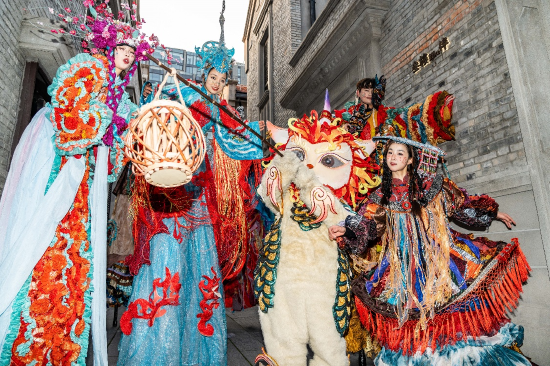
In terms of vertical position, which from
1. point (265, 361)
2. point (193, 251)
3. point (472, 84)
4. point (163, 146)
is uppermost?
point (472, 84)

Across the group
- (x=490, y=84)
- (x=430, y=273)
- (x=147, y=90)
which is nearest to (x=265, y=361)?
(x=430, y=273)

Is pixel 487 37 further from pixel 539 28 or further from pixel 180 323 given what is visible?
pixel 180 323

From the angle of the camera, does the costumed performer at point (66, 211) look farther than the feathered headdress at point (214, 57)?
No

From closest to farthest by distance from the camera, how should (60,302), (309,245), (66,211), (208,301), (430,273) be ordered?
(60,302) → (66,211) → (430,273) → (309,245) → (208,301)

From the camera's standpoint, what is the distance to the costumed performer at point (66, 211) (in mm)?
1860

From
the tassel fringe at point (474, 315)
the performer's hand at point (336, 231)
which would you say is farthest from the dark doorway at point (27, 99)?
the tassel fringe at point (474, 315)

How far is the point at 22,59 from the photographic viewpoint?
372 centimetres

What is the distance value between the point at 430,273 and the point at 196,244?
170cm

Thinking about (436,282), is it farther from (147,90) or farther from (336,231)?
(147,90)

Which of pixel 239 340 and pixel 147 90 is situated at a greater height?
pixel 147 90

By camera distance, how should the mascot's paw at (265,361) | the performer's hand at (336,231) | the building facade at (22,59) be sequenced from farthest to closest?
the building facade at (22,59) < the performer's hand at (336,231) < the mascot's paw at (265,361)

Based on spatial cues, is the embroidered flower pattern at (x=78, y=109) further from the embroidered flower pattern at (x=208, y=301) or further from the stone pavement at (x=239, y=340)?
the stone pavement at (x=239, y=340)

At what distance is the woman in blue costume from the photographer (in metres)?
2.43

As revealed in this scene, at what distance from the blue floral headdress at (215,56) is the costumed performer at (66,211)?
0.72m
